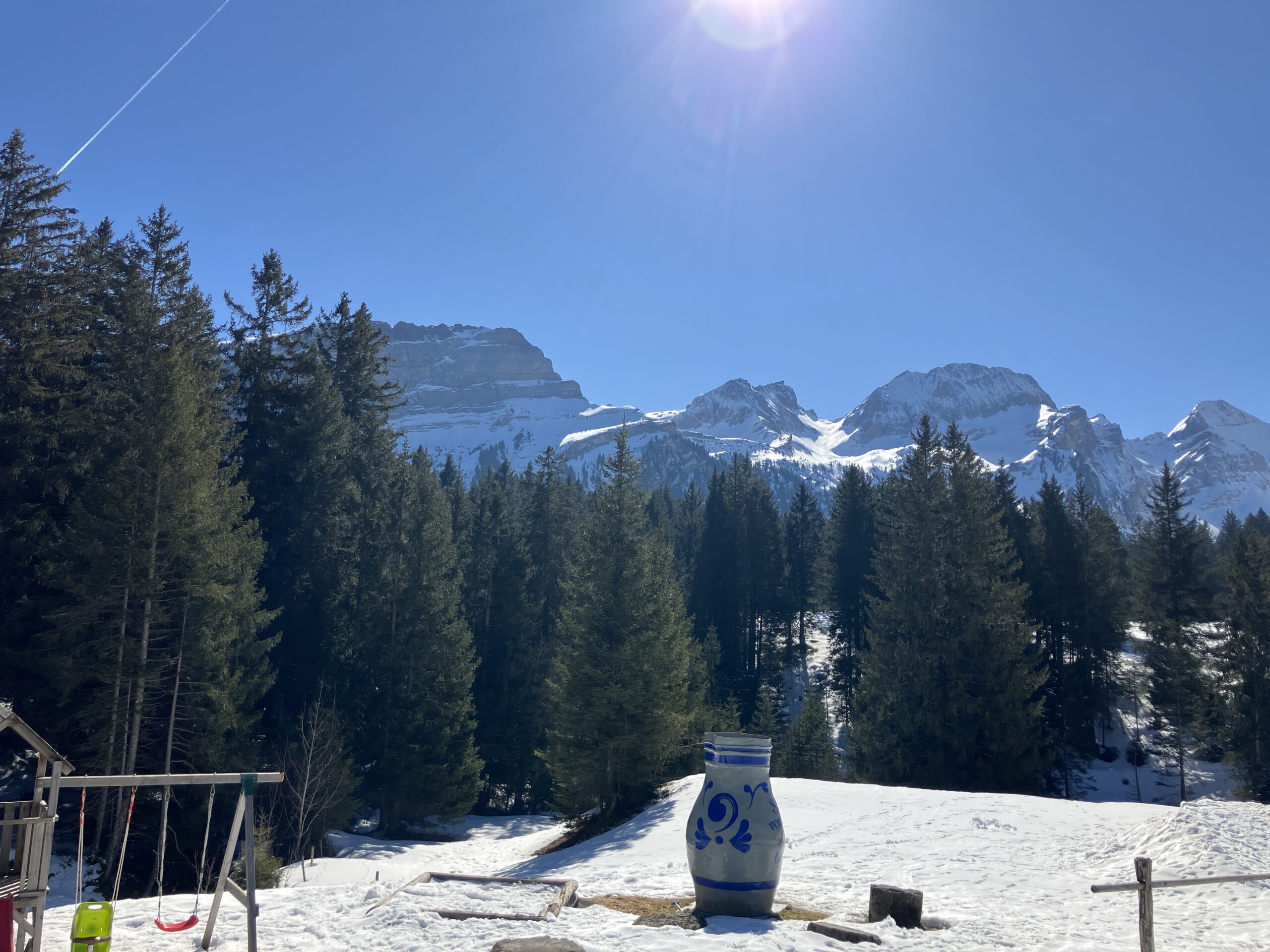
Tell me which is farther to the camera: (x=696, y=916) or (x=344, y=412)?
(x=344, y=412)

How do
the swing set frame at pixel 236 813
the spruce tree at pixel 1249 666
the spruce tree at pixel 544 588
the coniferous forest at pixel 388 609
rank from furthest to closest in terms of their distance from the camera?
the spruce tree at pixel 544 588 < the spruce tree at pixel 1249 666 < the coniferous forest at pixel 388 609 < the swing set frame at pixel 236 813

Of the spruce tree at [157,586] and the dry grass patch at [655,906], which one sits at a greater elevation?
the spruce tree at [157,586]

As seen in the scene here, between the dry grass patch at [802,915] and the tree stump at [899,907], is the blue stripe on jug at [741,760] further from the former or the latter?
the tree stump at [899,907]

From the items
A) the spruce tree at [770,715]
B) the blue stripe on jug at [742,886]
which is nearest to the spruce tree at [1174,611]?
the spruce tree at [770,715]

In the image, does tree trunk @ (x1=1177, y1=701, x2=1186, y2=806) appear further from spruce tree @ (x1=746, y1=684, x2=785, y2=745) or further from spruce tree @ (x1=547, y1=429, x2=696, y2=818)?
spruce tree @ (x1=547, y1=429, x2=696, y2=818)

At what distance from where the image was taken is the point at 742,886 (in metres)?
8.57

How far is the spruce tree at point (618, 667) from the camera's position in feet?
72.3

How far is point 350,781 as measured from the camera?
2477 cm

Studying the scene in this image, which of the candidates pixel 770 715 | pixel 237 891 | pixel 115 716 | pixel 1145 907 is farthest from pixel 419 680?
pixel 1145 907

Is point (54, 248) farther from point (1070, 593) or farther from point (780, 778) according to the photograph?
point (1070, 593)

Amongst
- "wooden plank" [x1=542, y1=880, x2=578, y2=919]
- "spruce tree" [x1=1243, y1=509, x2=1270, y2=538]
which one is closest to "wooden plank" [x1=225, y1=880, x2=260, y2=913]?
"wooden plank" [x1=542, y1=880, x2=578, y2=919]

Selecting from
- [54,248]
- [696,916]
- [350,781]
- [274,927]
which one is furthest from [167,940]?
[54,248]

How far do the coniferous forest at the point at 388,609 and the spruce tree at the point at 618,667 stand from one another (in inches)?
3.7

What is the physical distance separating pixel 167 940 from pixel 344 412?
2869 cm
